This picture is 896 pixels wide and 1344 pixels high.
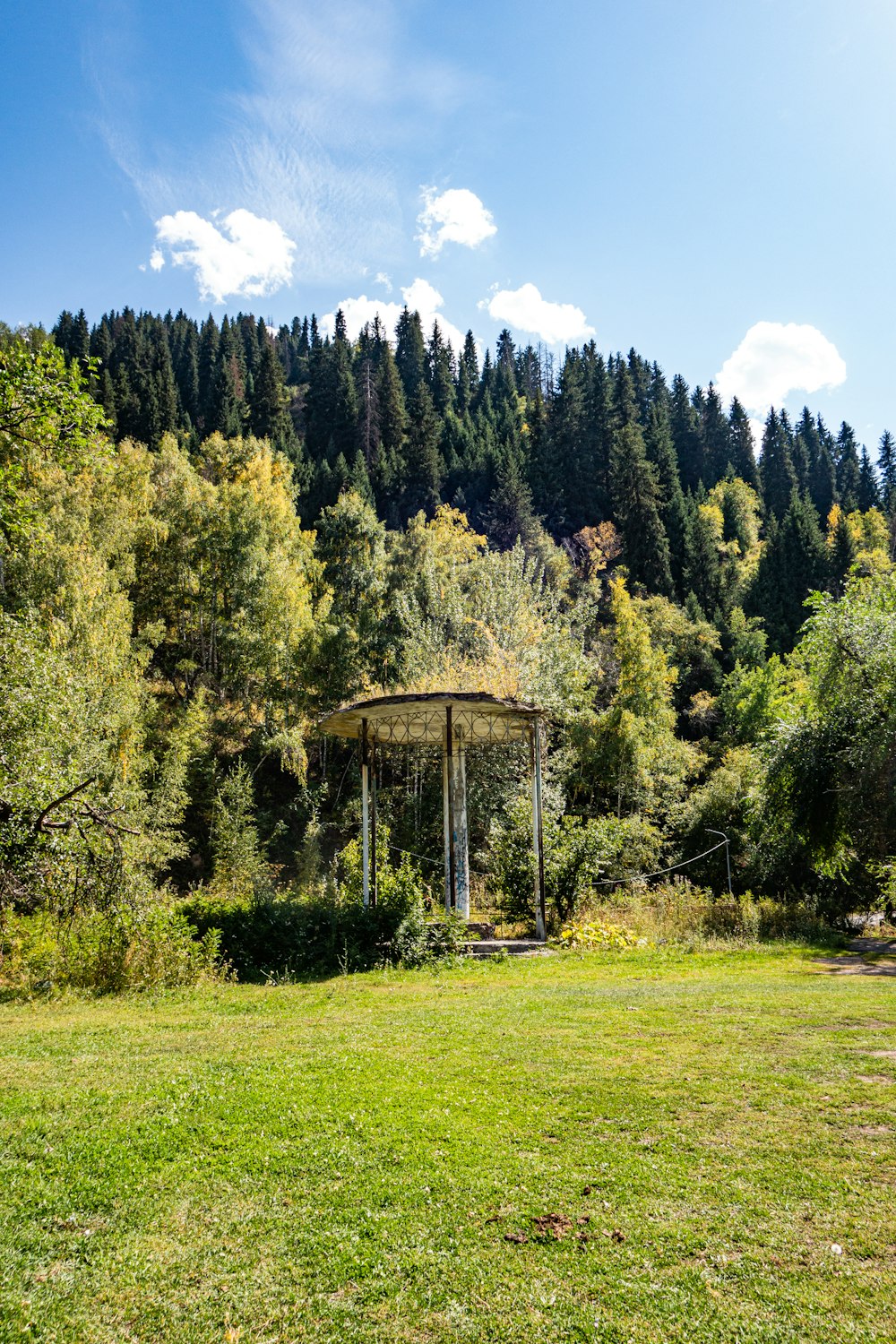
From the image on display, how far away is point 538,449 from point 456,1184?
68540mm

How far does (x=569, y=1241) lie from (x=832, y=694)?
50.7 ft

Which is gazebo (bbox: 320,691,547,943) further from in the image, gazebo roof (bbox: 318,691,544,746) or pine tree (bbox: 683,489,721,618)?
pine tree (bbox: 683,489,721,618)

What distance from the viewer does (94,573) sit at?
27062 mm

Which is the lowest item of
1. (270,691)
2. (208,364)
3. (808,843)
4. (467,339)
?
(808,843)

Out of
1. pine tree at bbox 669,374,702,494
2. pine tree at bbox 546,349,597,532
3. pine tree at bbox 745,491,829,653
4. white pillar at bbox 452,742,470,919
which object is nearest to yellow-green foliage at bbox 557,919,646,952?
white pillar at bbox 452,742,470,919

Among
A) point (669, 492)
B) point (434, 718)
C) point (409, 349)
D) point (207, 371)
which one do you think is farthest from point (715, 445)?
point (434, 718)

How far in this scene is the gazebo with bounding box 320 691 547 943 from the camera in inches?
516

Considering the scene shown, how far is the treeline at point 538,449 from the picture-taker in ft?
188

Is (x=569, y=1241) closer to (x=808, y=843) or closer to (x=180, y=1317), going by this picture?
(x=180, y=1317)

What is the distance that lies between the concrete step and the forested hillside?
1.57 meters

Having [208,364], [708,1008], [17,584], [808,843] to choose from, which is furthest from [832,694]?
[208,364]

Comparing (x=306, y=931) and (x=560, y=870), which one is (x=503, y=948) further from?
(x=306, y=931)

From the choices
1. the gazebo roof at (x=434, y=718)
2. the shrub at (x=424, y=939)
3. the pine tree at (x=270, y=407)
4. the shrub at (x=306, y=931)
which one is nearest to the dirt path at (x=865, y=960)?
the shrub at (x=424, y=939)

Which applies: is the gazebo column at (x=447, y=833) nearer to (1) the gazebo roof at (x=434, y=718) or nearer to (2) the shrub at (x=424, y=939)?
(1) the gazebo roof at (x=434, y=718)
